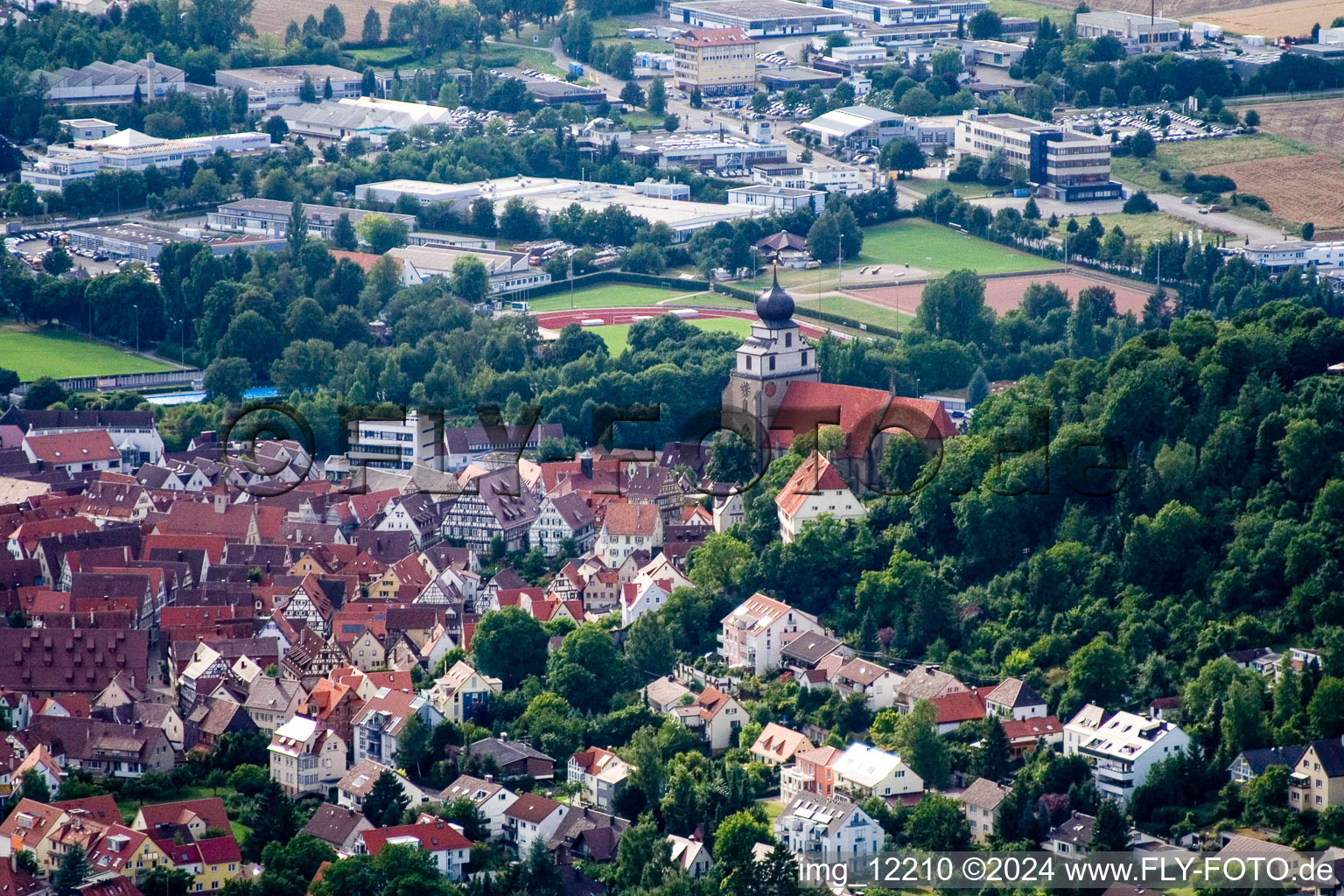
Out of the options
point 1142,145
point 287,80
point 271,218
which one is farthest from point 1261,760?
point 287,80

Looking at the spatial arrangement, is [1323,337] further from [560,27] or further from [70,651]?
[560,27]

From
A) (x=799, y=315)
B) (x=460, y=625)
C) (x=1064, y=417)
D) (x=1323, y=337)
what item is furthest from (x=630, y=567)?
(x=799, y=315)

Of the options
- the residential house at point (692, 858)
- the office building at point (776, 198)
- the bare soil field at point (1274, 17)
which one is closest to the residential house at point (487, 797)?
the residential house at point (692, 858)

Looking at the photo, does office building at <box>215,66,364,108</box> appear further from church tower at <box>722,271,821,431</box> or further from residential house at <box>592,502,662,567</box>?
residential house at <box>592,502,662,567</box>

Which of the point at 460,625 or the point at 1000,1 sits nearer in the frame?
the point at 460,625

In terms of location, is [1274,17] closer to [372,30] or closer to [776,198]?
[776,198]

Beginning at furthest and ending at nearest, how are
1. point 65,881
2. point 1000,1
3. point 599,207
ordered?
point 1000,1, point 599,207, point 65,881

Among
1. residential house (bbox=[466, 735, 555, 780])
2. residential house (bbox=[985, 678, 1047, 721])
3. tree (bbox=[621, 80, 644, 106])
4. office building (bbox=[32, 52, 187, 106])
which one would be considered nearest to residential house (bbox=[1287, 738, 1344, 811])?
residential house (bbox=[985, 678, 1047, 721])
